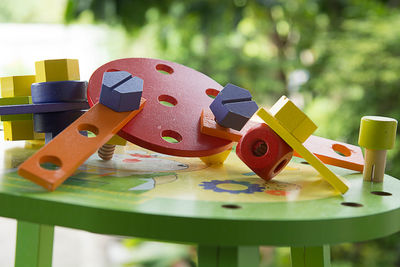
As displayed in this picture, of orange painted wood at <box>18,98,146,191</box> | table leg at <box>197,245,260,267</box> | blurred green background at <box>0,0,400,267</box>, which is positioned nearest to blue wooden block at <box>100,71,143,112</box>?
orange painted wood at <box>18,98,146,191</box>

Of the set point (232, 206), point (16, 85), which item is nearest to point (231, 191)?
point (232, 206)

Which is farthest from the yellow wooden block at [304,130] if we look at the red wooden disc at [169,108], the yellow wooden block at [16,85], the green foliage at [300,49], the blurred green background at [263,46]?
the green foliage at [300,49]

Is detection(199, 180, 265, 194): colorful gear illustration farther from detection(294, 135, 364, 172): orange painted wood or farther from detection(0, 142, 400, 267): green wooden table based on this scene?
detection(294, 135, 364, 172): orange painted wood

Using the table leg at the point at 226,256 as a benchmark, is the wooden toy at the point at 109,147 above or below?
above

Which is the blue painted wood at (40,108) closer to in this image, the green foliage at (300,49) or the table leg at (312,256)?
the table leg at (312,256)

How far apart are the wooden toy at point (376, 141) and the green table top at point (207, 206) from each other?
20 millimetres

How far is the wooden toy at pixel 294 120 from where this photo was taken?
1.81ft

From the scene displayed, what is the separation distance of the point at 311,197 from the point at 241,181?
0.10m

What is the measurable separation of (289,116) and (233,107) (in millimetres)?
79

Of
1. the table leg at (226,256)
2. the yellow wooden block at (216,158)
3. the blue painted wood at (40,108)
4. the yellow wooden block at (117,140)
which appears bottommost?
the table leg at (226,256)

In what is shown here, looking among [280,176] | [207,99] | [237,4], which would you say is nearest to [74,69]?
[207,99]

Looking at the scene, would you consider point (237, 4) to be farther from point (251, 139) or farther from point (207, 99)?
point (251, 139)

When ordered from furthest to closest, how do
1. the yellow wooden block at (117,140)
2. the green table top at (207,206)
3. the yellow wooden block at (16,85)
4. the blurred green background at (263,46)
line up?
the blurred green background at (263,46) → the yellow wooden block at (16,85) → the yellow wooden block at (117,140) → the green table top at (207,206)

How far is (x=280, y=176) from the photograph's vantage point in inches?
24.7
